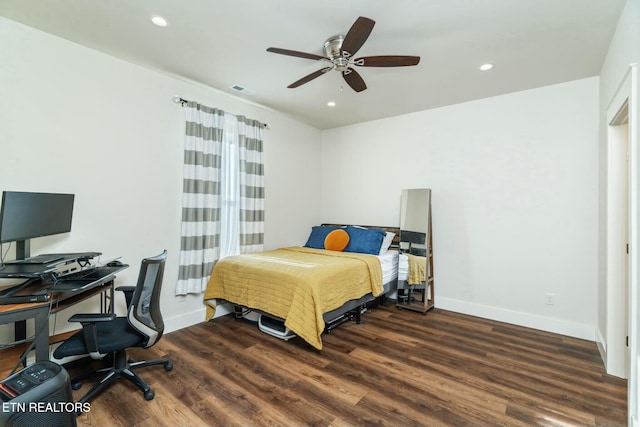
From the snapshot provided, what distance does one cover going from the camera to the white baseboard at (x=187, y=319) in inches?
124

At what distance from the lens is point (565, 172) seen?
313 cm

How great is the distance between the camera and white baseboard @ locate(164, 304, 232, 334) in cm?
314

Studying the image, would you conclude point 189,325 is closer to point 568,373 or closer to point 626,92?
point 568,373

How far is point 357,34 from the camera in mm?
1918

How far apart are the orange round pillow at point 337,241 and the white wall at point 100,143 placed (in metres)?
1.82

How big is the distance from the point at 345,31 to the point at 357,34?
17.2 inches

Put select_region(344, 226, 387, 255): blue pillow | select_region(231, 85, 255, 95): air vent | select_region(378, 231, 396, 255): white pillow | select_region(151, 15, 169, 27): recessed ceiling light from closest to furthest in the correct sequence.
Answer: select_region(151, 15, 169, 27): recessed ceiling light, select_region(231, 85, 255, 95): air vent, select_region(344, 226, 387, 255): blue pillow, select_region(378, 231, 396, 255): white pillow

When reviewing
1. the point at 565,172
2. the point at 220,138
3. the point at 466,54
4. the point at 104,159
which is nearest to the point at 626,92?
the point at 466,54

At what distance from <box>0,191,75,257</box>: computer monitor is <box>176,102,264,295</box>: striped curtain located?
1029mm

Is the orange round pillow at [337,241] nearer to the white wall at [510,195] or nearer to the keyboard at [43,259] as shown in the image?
the white wall at [510,195]

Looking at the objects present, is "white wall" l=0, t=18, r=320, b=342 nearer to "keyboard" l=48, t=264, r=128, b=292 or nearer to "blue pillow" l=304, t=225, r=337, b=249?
"keyboard" l=48, t=264, r=128, b=292

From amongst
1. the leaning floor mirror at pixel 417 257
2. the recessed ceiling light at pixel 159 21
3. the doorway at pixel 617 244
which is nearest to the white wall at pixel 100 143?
the recessed ceiling light at pixel 159 21

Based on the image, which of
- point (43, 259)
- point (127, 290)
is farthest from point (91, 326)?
point (43, 259)

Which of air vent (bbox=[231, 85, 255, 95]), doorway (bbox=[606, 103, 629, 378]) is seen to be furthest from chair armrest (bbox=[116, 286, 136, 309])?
doorway (bbox=[606, 103, 629, 378])
